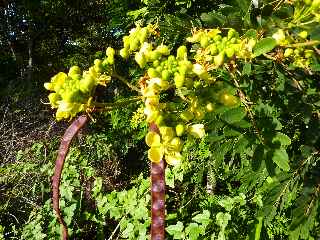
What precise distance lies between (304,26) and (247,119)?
32 centimetres

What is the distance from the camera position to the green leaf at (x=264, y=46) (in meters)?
1.10

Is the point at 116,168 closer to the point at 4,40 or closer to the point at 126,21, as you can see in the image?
the point at 126,21

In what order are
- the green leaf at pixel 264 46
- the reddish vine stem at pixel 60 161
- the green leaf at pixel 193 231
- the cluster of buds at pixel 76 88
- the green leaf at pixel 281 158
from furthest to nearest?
the green leaf at pixel 193 231 < the green leaf at pixel 281 158 < the green leaf at pixel 264 46 < the cluster of buds at pixel 76 88 < the reddish vine stem at pixel 60 161

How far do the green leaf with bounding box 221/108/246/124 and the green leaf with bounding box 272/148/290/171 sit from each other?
142 mm

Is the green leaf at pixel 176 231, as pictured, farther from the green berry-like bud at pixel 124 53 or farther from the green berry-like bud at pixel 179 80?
the green berry-like bud at pixel 179 80

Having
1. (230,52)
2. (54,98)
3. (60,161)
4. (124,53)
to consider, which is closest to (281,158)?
(230,52)

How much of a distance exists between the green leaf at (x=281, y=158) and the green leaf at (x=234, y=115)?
142mm

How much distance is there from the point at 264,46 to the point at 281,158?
1.18ft

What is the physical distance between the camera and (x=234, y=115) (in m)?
1.37

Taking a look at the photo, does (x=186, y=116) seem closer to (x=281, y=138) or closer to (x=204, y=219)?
(x=281, y=138)

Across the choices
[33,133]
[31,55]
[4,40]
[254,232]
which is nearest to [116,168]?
[33,133]

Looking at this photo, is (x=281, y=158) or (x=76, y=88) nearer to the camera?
(x=76, y=88)

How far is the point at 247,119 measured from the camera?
1.40m

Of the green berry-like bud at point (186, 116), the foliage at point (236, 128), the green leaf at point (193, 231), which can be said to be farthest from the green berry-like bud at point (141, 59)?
the green leaf at point (193, 231)
